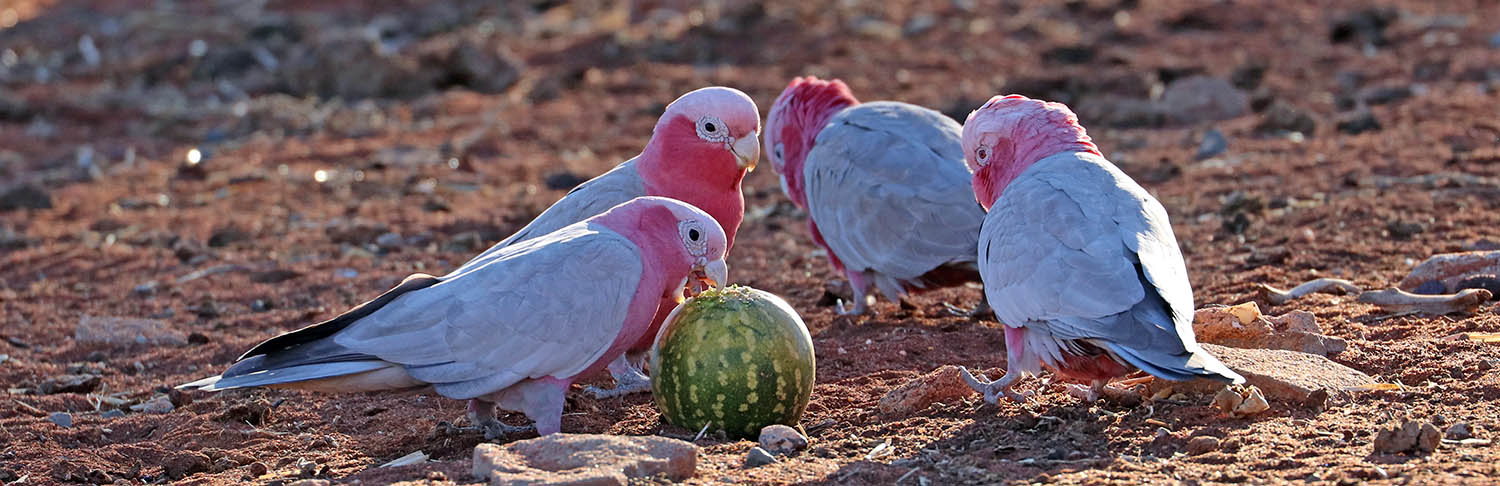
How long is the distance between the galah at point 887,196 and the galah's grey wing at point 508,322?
79.8 inches

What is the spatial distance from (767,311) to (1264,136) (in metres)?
7.18

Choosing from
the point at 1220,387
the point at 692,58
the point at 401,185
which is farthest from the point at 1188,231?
the point at 692,58

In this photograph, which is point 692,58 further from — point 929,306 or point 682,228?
point 682,228

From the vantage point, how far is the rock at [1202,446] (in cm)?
487

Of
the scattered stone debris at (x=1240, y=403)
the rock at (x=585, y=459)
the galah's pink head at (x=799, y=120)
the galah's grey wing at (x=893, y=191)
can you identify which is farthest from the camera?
the galah's pink head at (x=799, y=120)

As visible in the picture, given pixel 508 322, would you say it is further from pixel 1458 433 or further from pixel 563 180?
pixel 563 180

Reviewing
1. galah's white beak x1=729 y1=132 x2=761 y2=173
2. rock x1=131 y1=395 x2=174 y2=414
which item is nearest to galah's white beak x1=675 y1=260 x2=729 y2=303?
galah's white beak x1=729 y1=132 x2=761 y2=173

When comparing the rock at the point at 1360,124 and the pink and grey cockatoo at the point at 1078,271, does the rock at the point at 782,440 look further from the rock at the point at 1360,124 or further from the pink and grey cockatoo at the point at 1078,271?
the rock at the point at 1360,124

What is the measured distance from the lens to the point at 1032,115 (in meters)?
6.14

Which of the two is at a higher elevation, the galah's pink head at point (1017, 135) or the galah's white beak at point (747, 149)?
the galah's pink head at point (1017, 135)

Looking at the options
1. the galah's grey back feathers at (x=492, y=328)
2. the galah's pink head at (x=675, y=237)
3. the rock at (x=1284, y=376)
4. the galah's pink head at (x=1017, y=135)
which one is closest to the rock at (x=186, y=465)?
the galah's grey back feathers at (x=492, y=328)

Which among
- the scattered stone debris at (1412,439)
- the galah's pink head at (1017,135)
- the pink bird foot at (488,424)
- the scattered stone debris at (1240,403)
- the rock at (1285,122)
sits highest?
the galah's pink head at (1017,135)

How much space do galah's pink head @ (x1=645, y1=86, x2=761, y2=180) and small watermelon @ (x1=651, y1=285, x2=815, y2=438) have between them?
1459 millimetres

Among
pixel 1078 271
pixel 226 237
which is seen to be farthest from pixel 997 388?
pixel 226 237
